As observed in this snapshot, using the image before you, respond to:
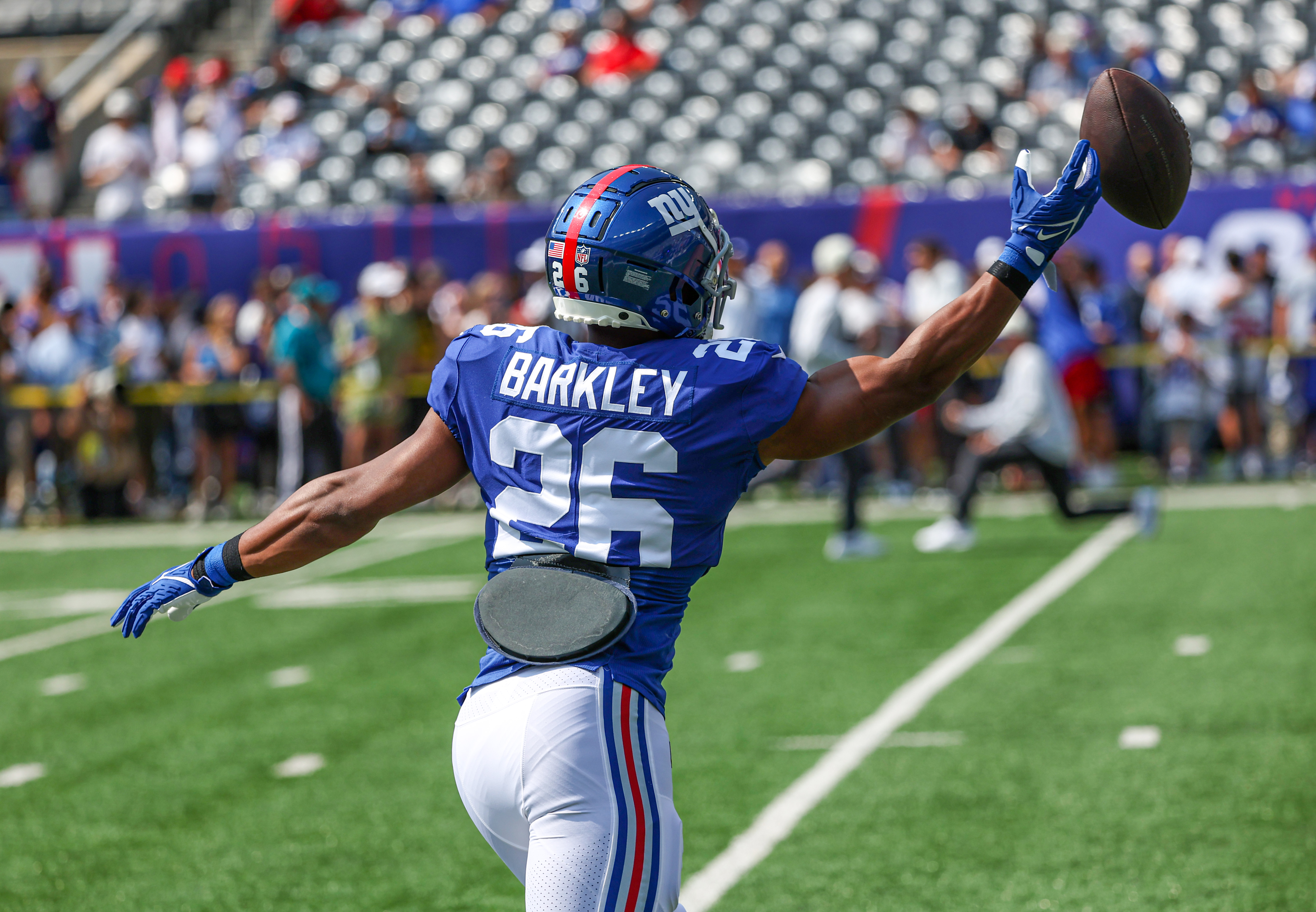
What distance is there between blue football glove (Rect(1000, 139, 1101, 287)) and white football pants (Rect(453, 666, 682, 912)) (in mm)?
992

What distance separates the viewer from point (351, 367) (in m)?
14.4

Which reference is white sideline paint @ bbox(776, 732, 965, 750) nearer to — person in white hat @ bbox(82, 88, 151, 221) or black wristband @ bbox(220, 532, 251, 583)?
black wristband @ bbox(220, 532, 251, 583)

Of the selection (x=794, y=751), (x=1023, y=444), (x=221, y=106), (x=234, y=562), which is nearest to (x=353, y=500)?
(x=234, y=562)

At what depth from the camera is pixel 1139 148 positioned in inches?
A: 128

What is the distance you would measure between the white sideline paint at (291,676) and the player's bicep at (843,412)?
5157 mm

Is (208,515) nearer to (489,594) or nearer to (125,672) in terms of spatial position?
(125,672)

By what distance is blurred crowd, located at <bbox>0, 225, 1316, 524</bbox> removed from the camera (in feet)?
45.3

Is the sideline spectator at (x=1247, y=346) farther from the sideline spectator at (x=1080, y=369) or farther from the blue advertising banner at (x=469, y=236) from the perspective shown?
the sideline spectator at (x=1080, y=369)

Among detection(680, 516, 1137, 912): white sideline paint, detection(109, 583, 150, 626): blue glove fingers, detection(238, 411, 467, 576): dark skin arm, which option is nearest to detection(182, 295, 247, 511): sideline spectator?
detection(680, 516, 1137, 912): white sideline paint

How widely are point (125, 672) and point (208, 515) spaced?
6.82 m

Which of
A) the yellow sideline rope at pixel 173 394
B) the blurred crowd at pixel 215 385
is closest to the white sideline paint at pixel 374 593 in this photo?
the blurred crowd at pixel 215 385

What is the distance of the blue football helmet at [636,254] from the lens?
111 inches

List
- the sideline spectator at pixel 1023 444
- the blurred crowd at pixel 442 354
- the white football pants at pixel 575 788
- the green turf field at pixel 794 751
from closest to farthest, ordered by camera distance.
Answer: the white football pants at pixel 575 788 < the green turf field at pixel 794 751 < the sideline spectator at pixel 1023 444 < the blurred crowd at pixel 442 354

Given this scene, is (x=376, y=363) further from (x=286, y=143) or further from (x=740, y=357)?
(x=740, y=357)
